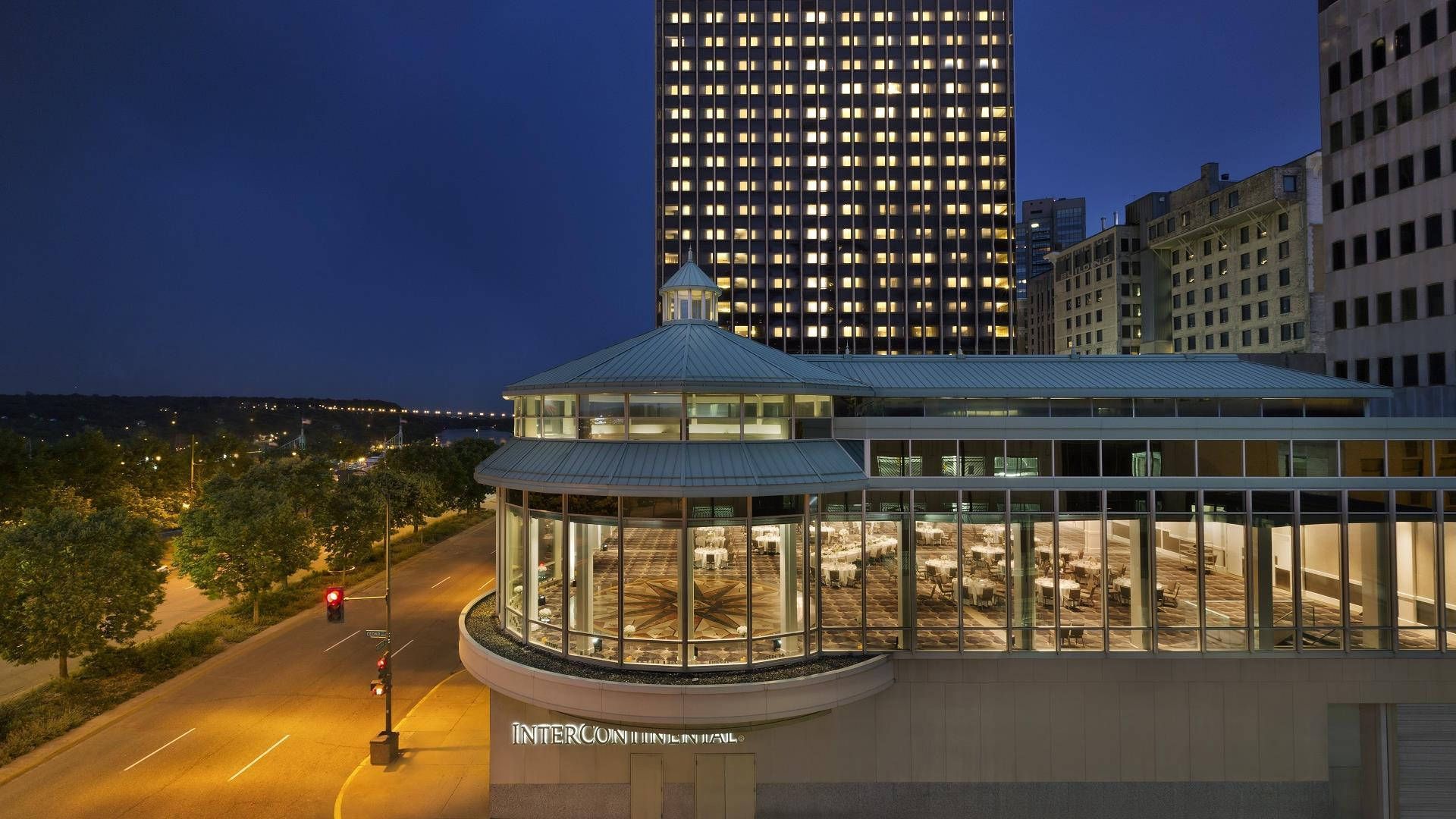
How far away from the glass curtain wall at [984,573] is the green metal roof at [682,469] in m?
3.69

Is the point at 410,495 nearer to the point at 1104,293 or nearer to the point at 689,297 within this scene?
the point at 689,297

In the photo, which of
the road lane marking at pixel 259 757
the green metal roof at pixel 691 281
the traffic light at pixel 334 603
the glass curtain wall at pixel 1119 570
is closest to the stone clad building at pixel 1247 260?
the glass curtain wall at pixel 1119 570

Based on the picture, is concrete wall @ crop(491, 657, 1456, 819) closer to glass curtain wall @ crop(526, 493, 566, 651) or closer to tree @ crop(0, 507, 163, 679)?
glass curtain wall @ crop(526, 493, 566, 651)

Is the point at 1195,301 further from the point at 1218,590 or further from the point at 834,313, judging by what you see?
the point at 1218,590

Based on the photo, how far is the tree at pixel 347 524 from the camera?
42312 mm

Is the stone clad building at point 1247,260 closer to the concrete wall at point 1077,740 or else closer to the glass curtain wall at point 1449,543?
the glass curtain wall at point 1449,543

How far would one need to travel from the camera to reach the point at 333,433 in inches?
7731

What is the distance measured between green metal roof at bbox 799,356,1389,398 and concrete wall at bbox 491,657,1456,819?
7488mm

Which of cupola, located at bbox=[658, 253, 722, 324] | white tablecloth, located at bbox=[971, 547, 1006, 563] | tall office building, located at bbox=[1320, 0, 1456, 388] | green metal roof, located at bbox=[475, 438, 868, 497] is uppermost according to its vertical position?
tall office building, located at bbox=[1320, 0, 1456, 388]

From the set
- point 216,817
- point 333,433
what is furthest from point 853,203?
point 333,433

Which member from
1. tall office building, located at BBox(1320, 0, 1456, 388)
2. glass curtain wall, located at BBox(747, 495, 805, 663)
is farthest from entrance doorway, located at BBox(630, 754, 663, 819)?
tall office building, located at BBox(1320, 0, 1456, 388)

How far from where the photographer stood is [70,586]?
25609 millimetres

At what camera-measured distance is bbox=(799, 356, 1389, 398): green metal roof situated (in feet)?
61.5

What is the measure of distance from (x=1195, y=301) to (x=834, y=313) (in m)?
45.0
